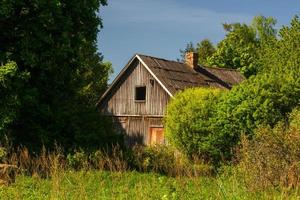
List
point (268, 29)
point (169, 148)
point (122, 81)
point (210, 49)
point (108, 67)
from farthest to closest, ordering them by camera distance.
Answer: point (268, 29), point (210, 49), point (108, 67), point (122, 81), point (169, 148)

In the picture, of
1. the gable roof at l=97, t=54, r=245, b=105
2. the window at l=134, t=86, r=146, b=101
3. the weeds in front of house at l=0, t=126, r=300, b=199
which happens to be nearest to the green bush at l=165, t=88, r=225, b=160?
the weeds in front of house at l=0, t=126, r=300, b=199

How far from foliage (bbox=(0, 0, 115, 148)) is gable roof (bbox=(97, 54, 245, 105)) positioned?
878 centimetres

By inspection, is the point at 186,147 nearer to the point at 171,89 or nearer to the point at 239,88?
the point at 239,88

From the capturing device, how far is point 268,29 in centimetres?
6706

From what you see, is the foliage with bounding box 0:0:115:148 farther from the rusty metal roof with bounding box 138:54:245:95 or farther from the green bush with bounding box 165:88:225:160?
the rusty metal roof with bounding box 138:54:245:95

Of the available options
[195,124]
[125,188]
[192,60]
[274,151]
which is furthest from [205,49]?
[125,188]

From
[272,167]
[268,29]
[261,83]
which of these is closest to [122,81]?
[261,83]

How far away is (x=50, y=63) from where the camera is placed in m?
19.0

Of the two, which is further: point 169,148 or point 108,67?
point 108,67

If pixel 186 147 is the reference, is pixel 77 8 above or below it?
above

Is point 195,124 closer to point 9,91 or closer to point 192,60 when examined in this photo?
point 9,91

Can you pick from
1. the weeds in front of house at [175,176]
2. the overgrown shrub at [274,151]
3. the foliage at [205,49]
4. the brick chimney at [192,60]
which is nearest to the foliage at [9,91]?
the weeds in front of house at [175,176]

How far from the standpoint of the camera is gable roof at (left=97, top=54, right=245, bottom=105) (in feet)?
97.8

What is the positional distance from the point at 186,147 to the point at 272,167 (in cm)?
1065
